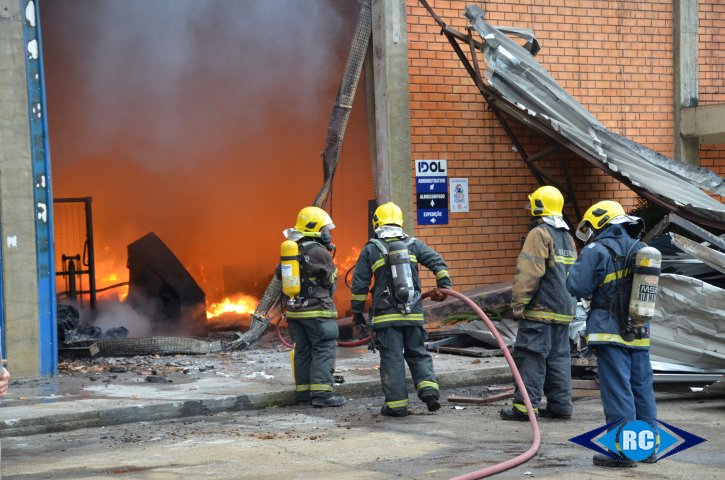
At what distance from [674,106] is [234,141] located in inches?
290

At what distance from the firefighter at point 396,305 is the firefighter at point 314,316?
19.4 inches

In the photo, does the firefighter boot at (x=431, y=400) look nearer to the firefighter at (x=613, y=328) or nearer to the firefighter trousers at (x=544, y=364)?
the firefighter trousers at (x=544, y=364)

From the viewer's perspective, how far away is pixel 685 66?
13578 millimetres

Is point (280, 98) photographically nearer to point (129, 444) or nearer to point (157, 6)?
point (157, 6)

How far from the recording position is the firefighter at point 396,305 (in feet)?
26.3

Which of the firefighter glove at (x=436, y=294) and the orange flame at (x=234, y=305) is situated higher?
the firefighter glove at (x=436, y=294)

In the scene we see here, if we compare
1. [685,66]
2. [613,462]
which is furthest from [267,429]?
[685,66]

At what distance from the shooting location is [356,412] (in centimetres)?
837

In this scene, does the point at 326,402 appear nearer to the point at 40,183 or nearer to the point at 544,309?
the point at 544,309

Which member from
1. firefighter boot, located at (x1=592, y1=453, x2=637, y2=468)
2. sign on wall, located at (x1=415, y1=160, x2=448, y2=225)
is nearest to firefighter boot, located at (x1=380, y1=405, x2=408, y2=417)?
firefighter boot, located at (x1=592, y1=453, x2=637, y2=468)

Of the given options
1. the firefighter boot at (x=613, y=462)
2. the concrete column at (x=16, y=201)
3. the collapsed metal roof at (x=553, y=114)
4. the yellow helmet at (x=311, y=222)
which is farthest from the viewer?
the collapsed metal roof at (x=553, y=114)

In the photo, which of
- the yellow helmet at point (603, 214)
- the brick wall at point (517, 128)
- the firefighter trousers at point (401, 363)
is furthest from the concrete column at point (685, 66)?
the yellow helmet at point (603, 214)

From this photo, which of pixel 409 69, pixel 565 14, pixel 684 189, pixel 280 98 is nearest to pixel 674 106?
pixel 565 14

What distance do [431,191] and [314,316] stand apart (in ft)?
13.1
